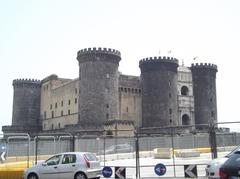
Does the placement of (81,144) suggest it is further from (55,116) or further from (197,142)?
(55,116)

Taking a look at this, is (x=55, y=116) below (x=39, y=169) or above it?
above

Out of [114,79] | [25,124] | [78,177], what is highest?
[114,79]

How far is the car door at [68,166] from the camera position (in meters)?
14.7

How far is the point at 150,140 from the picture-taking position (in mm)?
32594

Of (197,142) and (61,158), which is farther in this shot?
(197,142)

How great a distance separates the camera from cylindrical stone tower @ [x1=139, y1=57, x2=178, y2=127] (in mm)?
54750

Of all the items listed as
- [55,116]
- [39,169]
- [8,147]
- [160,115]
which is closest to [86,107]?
[160,115]

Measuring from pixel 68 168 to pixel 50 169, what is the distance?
27.7 inches

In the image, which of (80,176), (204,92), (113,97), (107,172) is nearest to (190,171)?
(107,172)

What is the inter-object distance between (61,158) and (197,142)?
731 inches

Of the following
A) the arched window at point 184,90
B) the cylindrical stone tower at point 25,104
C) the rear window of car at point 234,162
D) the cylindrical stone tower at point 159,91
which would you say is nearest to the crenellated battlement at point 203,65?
the arched window at point 184,90

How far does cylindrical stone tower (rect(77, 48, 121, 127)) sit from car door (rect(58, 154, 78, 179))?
33.5 m

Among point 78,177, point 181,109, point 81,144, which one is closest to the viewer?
point 78,177

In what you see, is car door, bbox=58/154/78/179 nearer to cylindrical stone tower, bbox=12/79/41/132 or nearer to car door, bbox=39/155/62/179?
car door, bbox=39/155/62/179
